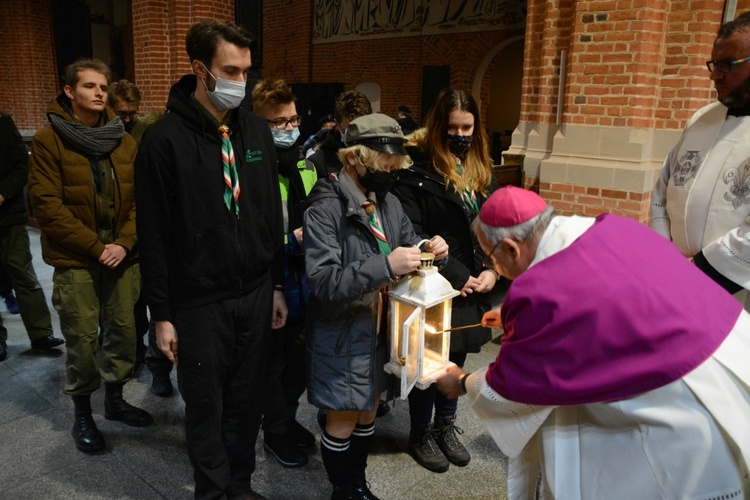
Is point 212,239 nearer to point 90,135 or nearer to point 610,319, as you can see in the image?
point 90,135

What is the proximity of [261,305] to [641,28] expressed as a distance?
161 inches

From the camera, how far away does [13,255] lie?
4.40 m

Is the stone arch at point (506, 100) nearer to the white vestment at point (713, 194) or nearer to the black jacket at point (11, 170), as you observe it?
the black jacket at point (11, 170)

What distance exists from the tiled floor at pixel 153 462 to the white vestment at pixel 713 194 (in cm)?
152

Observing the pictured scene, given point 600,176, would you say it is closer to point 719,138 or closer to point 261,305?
point 719,138

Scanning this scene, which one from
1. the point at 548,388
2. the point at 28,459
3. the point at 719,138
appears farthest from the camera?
the point at 28,459

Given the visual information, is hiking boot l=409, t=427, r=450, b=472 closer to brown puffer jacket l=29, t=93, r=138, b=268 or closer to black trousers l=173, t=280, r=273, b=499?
black trousers l=173, t=280, r=273, b=499

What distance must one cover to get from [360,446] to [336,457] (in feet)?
0.48

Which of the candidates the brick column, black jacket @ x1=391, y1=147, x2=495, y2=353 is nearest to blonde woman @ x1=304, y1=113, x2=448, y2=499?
black jacket @ x1=391, y1=147, x2=495, y2=353

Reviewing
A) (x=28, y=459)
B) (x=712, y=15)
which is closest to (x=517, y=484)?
(x=28, y=459)

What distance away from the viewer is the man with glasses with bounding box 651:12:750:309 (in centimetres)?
226

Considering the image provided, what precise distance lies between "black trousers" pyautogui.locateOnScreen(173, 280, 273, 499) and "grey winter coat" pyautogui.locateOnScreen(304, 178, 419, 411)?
0.85ft

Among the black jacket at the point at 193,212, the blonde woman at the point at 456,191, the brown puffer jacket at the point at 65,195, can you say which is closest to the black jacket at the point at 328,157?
the blonde woman at the point at 456,191

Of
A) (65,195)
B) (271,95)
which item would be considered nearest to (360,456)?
(271,95)
